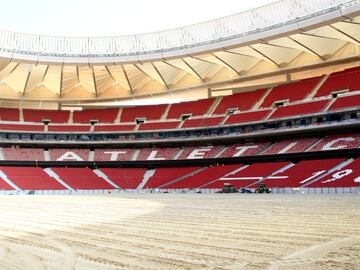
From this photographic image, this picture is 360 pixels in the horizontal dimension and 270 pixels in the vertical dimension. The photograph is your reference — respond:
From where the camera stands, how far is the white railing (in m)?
37.7

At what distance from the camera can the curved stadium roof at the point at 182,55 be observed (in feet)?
106

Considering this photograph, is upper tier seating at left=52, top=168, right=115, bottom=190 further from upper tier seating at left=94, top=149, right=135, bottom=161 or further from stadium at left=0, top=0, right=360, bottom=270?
upper tier seating at left=94, top=149, right=135, bottom=161

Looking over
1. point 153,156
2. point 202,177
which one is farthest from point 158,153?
point 202,177

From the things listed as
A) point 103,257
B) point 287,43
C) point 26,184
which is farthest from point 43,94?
point 103,257

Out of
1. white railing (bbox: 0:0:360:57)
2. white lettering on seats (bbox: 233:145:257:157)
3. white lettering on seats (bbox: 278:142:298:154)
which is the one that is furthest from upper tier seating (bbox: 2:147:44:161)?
white lettering on seats (bbox: 278:142:298:154)

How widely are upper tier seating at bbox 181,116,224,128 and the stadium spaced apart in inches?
6.1

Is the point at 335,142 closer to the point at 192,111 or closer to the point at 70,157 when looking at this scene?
the point at 192,111

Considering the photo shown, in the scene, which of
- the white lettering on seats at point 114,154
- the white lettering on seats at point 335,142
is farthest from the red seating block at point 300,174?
the white lettering on seats at point 114,154

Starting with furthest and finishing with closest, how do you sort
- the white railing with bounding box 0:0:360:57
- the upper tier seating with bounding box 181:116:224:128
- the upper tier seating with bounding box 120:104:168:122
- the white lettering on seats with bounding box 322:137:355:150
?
the upper tier seating with bounding box 120:104:168:122 → the upper tier seating with bounding box 181:116:224:128 → the white railing with bounding box 0:0:360:57 → the white lettering on seats with bounding box 322:137:355:150

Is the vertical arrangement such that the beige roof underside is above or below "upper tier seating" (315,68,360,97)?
above

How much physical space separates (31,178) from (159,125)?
17469 mm

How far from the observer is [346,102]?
3431 cm

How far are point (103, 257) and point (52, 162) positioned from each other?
1635 inches

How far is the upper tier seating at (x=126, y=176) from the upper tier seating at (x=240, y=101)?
1295 centimetres
